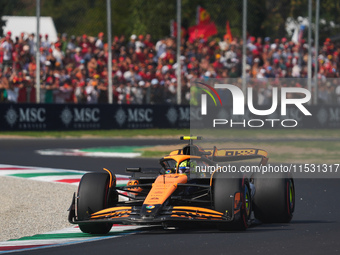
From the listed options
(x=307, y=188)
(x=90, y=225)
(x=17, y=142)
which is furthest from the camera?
(x=17, y=142)

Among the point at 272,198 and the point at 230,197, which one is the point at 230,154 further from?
the point at 230,197

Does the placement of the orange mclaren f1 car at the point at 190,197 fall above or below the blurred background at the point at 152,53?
below

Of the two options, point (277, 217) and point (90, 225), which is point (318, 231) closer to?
point (277, 217)

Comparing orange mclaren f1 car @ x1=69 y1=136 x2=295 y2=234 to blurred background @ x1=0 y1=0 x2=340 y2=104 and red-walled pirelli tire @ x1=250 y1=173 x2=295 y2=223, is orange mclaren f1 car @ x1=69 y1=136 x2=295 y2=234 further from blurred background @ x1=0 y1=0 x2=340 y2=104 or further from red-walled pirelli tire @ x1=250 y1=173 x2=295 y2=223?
blurred background @ x1=0 y1=0 x2=340 y2=104

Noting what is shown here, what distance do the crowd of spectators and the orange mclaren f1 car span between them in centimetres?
1623

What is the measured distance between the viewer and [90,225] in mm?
8414

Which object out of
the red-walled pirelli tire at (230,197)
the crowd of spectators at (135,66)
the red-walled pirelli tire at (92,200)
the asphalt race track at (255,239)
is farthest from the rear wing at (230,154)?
the crowd of spectators at (135,66)

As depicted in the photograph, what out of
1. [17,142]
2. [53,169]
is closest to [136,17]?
[17,142]

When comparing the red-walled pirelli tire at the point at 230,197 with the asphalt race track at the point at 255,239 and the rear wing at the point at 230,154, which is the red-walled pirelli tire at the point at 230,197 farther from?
the rear wing at the point at 230,154

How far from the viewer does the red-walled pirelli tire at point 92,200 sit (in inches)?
329

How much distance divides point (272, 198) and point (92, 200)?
6.75 feet

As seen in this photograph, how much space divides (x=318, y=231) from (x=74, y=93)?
1852 centimetres

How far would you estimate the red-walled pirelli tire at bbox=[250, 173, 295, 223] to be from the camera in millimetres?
9156

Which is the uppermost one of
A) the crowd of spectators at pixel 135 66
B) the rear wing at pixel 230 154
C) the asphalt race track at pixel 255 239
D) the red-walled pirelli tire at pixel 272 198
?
the crowd of spectators at pixel 135 66
